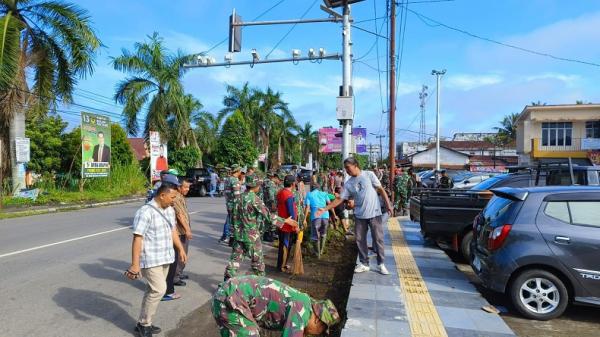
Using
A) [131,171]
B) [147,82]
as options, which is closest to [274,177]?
[131,171]

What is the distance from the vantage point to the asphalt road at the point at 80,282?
17.5 ft

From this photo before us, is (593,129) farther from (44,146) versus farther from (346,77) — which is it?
(44,146)

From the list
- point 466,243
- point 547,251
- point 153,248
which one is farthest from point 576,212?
point 153,248

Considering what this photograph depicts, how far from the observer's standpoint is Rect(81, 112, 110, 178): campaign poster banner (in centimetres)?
2191

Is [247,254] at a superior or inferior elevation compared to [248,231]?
inferior

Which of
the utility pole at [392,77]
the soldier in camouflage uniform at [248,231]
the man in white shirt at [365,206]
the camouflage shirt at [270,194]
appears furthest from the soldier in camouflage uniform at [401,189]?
the soldier in camouflage uniform at [248,231]

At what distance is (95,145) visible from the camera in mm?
22781

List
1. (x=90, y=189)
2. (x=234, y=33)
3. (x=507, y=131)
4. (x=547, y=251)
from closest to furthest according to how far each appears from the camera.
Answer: (x=547, y=251), (x=234, y=33), (x=90, y=189), (x=507, y=131)

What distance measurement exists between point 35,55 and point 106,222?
8809 millimetres

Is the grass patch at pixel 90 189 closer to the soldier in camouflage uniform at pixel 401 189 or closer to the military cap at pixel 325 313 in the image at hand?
the soldier in camouflage uniform at pixel 401 189

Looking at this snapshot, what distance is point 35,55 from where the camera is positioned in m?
18.4

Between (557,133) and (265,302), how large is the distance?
40610mm

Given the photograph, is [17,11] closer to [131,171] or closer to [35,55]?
[35,55]

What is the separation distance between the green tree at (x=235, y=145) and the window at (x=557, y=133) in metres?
23.5
